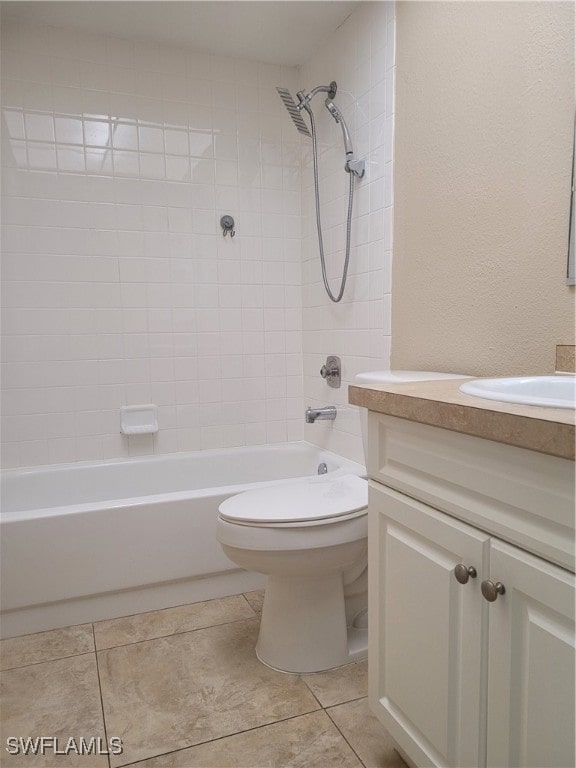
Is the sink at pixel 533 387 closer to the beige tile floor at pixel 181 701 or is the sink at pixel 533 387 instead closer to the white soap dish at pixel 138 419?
the beige tile floor at pixel 181 701

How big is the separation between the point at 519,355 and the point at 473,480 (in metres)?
0.65

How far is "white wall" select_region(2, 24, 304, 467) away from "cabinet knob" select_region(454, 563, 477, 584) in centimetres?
183

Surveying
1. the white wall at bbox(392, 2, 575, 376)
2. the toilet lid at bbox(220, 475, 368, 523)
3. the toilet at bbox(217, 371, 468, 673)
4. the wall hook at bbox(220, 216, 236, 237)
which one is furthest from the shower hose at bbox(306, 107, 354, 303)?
the toilet lid at bbox(220, 475, 368, 523)

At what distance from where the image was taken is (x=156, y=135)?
2414mm

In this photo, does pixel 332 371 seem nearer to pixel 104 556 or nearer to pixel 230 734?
pixel 104 556

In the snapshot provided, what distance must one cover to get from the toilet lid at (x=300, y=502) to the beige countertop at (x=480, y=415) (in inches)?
20.0

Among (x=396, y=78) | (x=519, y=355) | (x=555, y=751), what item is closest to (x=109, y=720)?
(x=555, y=751)

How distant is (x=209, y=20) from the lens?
217cm

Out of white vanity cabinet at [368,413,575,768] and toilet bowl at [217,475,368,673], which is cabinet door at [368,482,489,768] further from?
toilet bowl at [217,475,368,673]

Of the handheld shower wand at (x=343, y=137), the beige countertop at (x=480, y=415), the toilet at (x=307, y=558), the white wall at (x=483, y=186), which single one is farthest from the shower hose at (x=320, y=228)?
the beige countertop at (x=480, y=415)

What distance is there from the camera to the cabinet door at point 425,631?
908mm

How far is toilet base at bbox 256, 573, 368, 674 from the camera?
162cm

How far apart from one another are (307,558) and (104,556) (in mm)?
800

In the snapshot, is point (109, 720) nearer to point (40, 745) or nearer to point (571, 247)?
point (40, 745)
